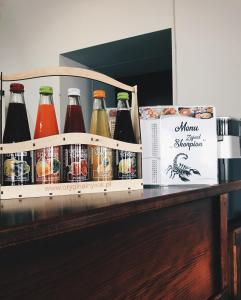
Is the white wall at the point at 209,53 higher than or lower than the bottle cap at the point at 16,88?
higher

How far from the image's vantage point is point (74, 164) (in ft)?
2.49

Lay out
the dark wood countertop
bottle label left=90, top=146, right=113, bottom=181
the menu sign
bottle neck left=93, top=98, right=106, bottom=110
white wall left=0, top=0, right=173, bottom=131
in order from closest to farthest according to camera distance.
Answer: the dark wood countertop → bottle label left=90, top=146, right=113, bottom=181 → bottle neck left=93, top=98, right=106, bottom=110 → the menu sign → white wall left=0, top=0, right=173, bottom=131

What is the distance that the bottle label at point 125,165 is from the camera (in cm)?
84

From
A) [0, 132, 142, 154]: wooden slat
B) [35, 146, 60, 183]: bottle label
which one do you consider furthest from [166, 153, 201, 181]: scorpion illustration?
[35, 146, 60, 183]: bottle label

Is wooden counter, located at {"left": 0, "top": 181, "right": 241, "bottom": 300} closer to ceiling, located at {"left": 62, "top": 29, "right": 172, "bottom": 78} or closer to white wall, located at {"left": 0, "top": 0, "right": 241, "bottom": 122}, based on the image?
white wall, located at {"left": 0, "top": 0, "right": 241, "bottom": 122}

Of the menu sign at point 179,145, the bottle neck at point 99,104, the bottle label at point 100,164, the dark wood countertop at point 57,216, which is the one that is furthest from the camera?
the menu sign at point 179,145

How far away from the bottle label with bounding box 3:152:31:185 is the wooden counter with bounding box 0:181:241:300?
0.21 ft

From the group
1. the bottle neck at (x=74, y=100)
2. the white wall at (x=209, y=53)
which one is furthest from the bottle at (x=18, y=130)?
the white wall at (x=209, y=53)

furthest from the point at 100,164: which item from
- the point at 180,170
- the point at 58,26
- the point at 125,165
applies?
the point at 58,26

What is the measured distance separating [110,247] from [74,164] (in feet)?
0.77

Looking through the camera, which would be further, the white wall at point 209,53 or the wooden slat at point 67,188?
the white wall at point 209,53

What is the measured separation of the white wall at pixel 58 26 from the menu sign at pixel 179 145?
3.52 feet

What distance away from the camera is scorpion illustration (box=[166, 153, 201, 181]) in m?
1.03

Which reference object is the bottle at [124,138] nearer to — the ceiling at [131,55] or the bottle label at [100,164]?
the bottle label at [100,164]
